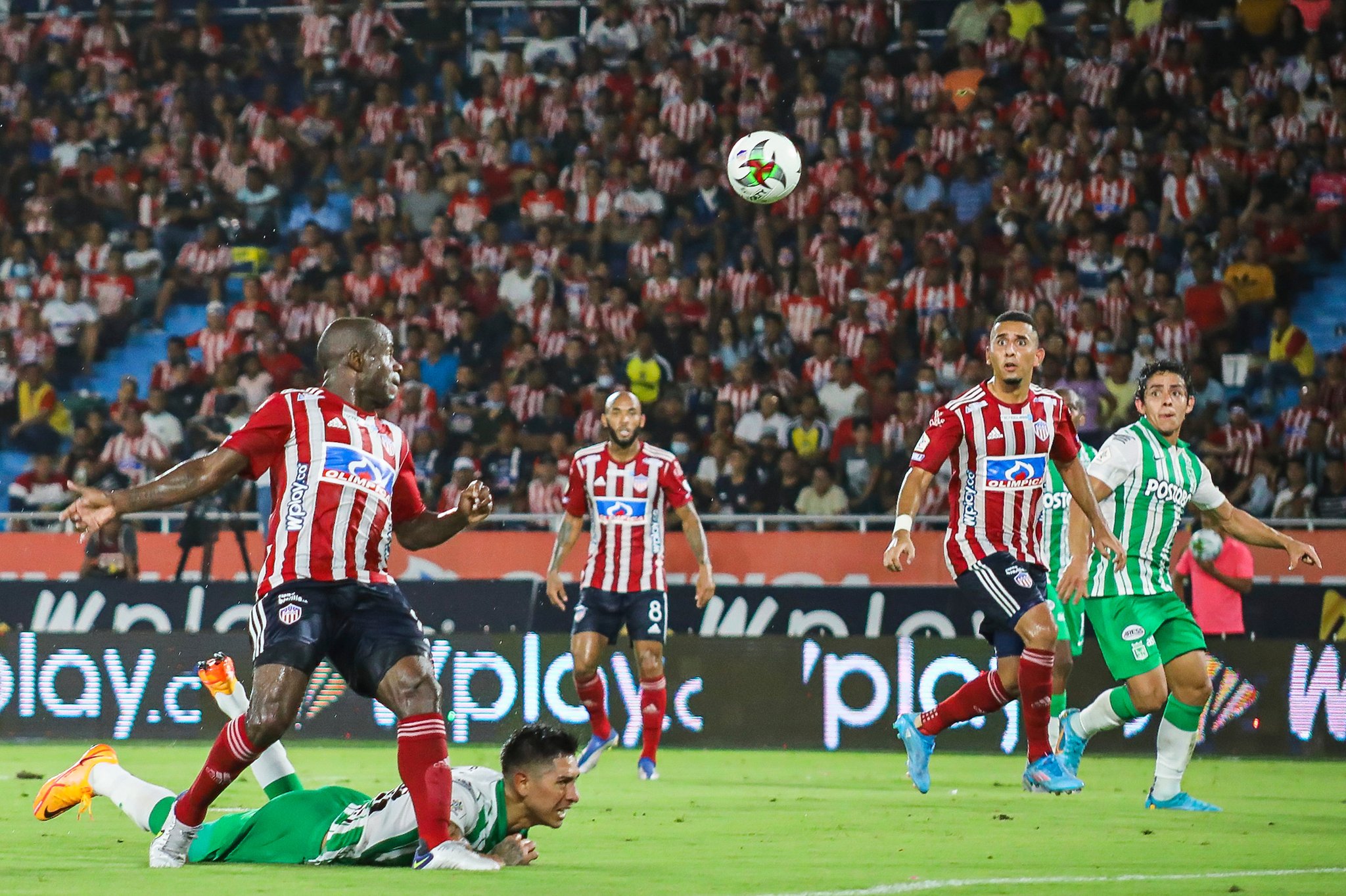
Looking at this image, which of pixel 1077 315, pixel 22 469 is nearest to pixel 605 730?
pixel 1077 315

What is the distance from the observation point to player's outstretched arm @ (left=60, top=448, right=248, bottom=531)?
554 centimetres

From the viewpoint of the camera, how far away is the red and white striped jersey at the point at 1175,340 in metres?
17.2

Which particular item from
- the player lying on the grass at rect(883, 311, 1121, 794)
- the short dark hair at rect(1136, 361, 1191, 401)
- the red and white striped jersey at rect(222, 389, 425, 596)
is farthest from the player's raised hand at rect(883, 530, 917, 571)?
the red and white striped jersey at rect(222, 389, 425, 596)

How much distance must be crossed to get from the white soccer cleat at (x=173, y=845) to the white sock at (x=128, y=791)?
19 centimetres

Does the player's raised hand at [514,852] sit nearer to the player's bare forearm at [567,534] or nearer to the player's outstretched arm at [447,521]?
the player's outstretched arm at [447,521]

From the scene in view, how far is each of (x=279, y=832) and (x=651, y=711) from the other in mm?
5181

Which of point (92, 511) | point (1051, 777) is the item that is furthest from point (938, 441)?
point (92, 511)

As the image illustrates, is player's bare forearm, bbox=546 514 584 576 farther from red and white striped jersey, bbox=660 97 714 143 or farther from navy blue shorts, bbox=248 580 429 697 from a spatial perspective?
red and white striped jersey, bbox=660 97 714 143

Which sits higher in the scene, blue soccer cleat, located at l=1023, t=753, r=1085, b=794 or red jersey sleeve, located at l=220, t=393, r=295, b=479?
red jersey sleeve, located at l=220, t=393, r=295, b=479

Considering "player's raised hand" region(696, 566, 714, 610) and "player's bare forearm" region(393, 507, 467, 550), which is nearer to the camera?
"player's bare forearm" region(393, 507, 467, 550)

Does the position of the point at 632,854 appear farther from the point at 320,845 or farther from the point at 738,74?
the point at 738,74

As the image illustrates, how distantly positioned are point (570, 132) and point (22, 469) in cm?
674

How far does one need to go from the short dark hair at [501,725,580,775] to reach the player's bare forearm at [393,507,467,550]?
2.33 ft

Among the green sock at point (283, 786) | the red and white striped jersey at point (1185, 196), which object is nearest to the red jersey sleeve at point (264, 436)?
the green sock at point (283, 786)
